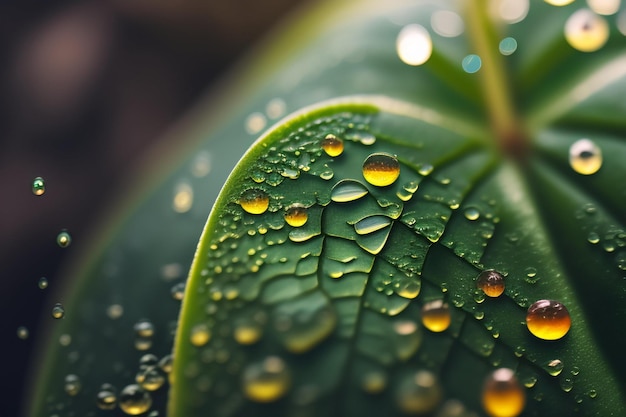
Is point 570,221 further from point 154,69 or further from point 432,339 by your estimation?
point 154,69

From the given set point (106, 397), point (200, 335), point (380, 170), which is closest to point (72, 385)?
point (106, 397)

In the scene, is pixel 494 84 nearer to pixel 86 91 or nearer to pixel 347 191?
pixel 347 191

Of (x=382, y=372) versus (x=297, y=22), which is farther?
(x=297, y=22)

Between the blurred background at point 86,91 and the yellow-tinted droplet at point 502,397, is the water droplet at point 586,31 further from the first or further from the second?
the blurred background at point 86,91

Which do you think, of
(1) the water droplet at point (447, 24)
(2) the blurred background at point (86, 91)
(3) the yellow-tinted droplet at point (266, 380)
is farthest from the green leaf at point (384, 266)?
(2) the blurred background at point (86, 91)

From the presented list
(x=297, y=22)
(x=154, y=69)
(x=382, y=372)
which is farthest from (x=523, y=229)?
(x=154, y=69)

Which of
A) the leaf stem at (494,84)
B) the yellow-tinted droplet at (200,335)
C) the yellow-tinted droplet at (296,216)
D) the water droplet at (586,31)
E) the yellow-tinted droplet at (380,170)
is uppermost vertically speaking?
the water droplet at (586,31)

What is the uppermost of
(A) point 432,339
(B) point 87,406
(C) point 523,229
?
(C) point 523,229
